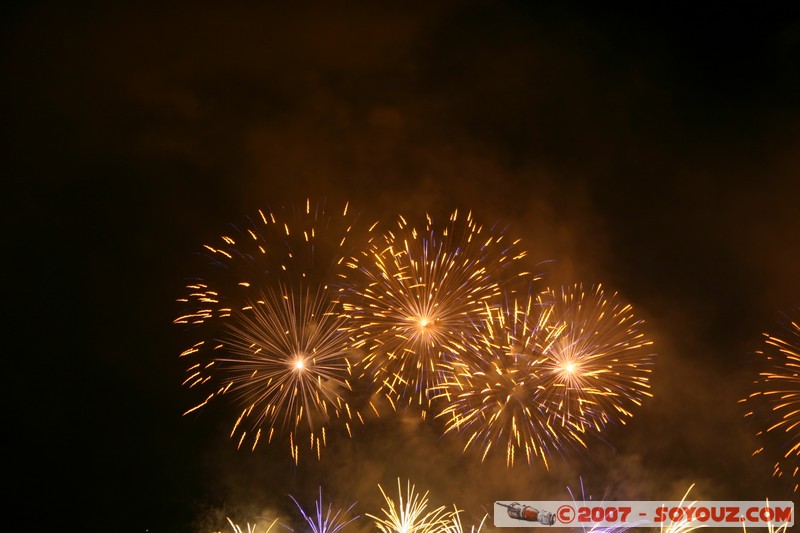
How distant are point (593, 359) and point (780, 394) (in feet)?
15.7

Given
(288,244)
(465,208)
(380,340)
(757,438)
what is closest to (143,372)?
(288,244)

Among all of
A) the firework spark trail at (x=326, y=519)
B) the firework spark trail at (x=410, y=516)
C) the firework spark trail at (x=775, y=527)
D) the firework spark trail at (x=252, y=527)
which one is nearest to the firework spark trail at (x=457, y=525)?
the firework spark trail at (x=410, y=516)

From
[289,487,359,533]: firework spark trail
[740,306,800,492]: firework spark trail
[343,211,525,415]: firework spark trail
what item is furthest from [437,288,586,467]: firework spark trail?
[740,306,800,492]: firework spark trail

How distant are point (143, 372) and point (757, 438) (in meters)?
12.2

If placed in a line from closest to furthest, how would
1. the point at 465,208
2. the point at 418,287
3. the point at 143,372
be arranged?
the point at 418,287 → the point at 143,372 → the point at 465,208

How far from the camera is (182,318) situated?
1280 centimetres

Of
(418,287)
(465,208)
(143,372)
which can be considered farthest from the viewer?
(465,208)

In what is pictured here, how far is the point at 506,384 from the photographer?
487 inches

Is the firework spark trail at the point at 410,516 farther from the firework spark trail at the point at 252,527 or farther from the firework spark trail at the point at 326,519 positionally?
the firework spark trail at the point at 252,527

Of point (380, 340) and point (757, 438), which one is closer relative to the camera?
point (380, 340)

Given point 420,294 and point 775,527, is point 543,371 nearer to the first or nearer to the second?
point 420,294

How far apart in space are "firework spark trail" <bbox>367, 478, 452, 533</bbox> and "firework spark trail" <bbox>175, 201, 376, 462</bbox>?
1.75 m

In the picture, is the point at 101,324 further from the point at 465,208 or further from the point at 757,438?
the point at 757,438

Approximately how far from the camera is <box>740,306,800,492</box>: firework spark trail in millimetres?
13852
